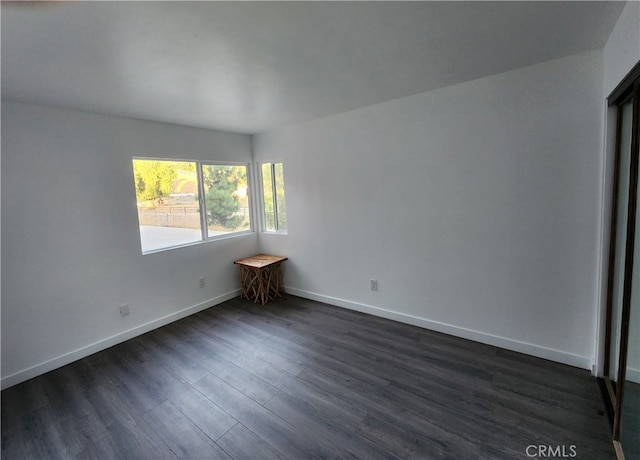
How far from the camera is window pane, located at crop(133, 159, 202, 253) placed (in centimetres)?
324

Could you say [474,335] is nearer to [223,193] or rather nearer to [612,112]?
Result: [612,112]

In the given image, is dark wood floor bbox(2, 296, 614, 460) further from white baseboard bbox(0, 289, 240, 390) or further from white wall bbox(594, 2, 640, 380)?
white wall bbox(594, 2, 640, 380)

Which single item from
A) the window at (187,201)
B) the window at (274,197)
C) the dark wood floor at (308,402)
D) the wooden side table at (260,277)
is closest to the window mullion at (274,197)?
the window at (274,197)

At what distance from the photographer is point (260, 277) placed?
3877 millimetres

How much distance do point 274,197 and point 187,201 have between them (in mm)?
1223

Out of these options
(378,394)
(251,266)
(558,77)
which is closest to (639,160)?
(558,77)

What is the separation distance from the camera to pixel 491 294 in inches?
102

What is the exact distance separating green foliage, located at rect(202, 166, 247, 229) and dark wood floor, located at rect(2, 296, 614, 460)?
5.79ft

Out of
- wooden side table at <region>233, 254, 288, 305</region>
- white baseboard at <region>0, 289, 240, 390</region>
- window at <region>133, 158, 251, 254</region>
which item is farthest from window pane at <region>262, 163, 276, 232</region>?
white baseboard at <region>0, 289, 240, 390</region>

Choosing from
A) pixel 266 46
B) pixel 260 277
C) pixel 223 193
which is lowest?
pixel 260 277

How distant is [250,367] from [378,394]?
112cm

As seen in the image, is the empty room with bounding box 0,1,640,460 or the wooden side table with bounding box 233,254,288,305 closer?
the empty room with bounding box 0,1,640,460

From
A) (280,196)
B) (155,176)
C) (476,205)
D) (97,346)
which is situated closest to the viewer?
(476,205)

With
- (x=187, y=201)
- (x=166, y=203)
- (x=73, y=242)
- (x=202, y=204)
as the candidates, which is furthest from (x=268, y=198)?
(x=73, y=242)
